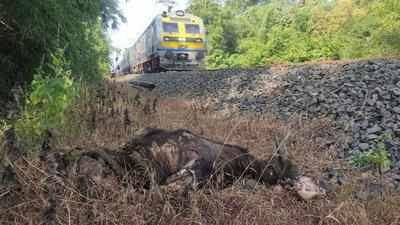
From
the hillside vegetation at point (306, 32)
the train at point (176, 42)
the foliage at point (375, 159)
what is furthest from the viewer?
the train at point (176, 42)

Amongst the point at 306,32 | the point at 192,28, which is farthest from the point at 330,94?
the point at 306,32

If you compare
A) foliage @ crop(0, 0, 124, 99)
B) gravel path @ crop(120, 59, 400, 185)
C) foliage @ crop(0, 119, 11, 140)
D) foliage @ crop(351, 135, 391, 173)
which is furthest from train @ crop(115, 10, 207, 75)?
foliage @ crop(351, 135, 391, 173)

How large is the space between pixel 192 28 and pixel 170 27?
1187 millimetres

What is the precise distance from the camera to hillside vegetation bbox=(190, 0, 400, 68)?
1150cm

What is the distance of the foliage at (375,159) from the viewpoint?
8.78 feet

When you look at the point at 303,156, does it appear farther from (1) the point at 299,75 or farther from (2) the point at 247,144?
(1) the point at 299,75

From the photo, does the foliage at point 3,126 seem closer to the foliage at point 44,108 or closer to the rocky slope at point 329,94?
the foliage at point 44,108

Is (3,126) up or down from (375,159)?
up

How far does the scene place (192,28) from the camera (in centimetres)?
1514

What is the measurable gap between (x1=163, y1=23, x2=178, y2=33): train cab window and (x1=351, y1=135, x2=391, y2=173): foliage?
12.5 m

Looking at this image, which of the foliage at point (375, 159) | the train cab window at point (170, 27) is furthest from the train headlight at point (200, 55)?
the foliage at point (375, 159)

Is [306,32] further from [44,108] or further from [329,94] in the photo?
[44,108]

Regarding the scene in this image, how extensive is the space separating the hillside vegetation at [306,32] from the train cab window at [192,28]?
3107 mm

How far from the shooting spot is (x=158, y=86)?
9219 millimetres
